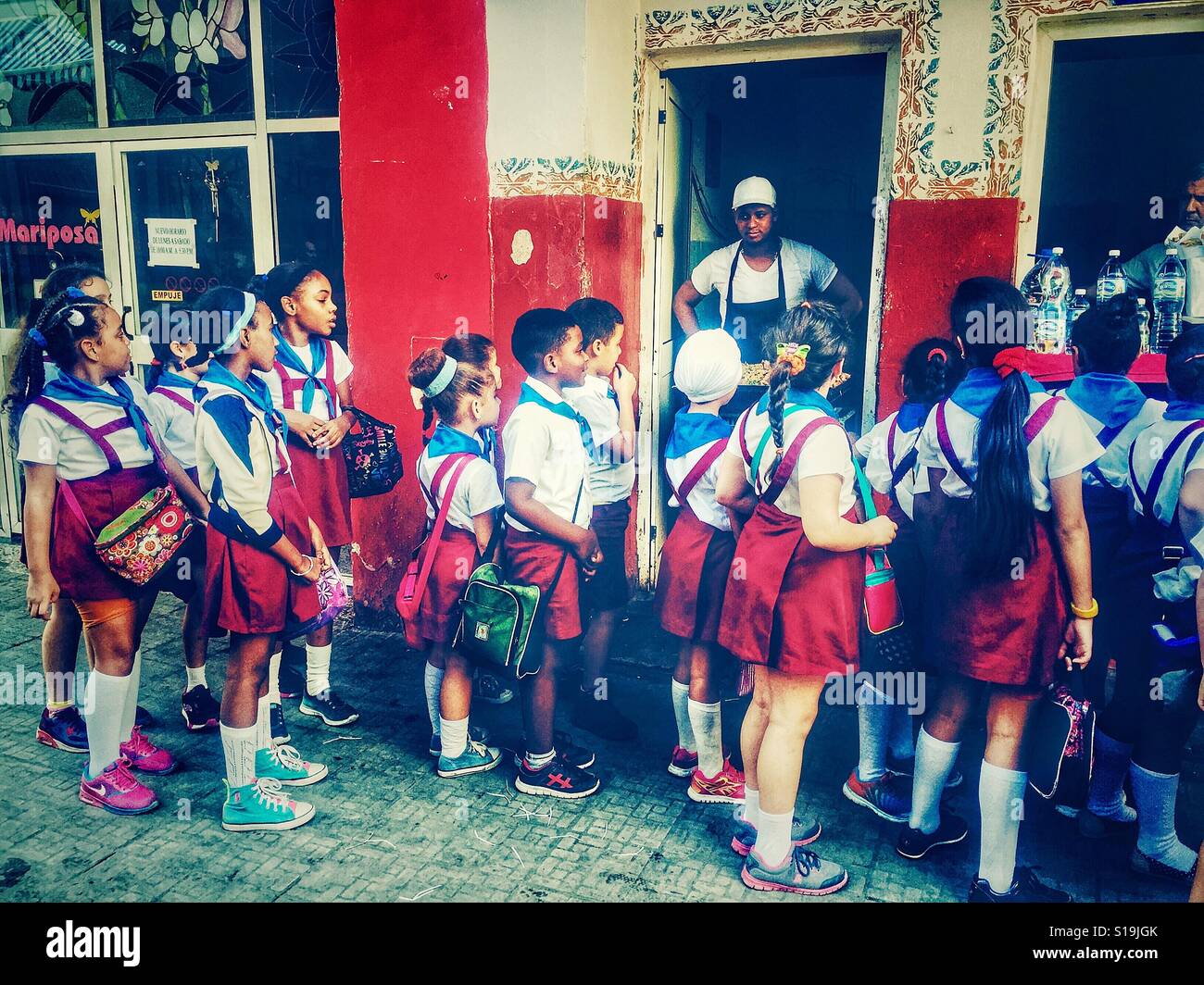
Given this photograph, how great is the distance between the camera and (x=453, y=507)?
12.8 ft

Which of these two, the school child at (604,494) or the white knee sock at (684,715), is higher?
the school child at (604,494)

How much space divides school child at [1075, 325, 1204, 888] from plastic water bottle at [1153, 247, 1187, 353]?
74 centimetres

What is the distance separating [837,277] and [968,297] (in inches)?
70.6

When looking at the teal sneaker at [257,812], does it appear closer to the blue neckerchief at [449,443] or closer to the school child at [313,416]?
the school child at [313,416]

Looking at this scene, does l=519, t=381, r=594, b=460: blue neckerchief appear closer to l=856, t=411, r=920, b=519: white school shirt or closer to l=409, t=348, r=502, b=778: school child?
l=409, t=348, r=502, b=778: school child

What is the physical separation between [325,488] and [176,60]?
317cm

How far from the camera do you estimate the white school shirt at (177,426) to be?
424 centimetres

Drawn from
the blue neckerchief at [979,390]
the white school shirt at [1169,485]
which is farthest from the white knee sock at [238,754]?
the white school shirt at [1169,485]

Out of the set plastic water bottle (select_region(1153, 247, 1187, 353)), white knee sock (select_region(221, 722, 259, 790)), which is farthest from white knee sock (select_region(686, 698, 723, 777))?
plastic water bottle (select_region(1153, 247, 1187, 353))

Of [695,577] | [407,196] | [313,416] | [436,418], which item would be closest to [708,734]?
[695,577]

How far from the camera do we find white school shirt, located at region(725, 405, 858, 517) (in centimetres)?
311

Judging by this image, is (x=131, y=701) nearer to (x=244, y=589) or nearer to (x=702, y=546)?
(x=244, y=589)

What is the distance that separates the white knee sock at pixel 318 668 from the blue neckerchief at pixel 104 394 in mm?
1303

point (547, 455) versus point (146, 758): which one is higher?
point (547, 455)
